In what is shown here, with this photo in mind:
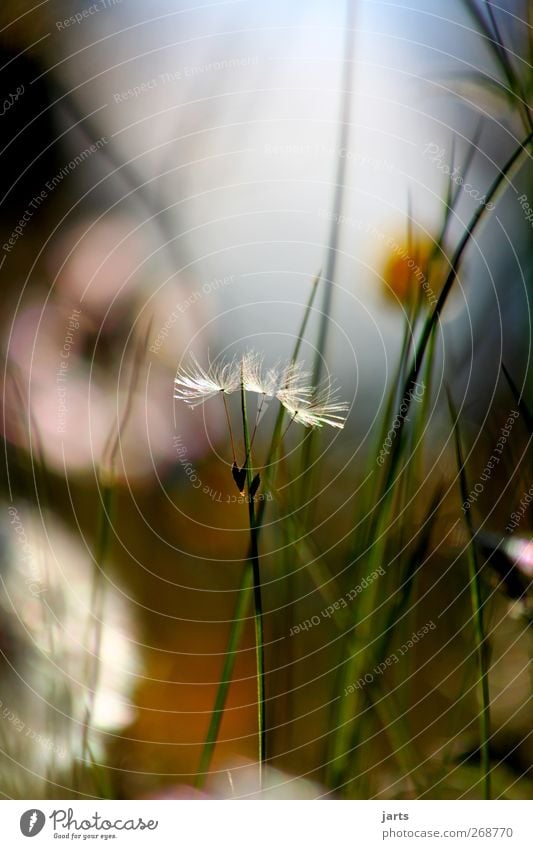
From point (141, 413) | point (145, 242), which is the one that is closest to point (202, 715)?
point (141, 413)

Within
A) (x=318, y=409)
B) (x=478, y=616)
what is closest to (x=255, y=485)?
(x=318, y=409)

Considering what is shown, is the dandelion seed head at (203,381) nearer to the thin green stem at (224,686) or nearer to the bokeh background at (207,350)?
the bokeh background at (207,350)

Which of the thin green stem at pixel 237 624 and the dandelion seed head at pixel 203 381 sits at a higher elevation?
the dandelion seed head at pixel 203 381

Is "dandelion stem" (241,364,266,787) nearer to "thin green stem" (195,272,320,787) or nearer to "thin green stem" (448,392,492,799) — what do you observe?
"thin green stem" (195,272,320,787)

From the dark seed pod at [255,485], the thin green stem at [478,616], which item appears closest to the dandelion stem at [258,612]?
the dark seed pod at [255,485]

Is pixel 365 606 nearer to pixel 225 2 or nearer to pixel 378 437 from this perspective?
pixel 378 437
